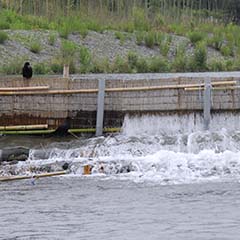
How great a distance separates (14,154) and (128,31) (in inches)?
1663

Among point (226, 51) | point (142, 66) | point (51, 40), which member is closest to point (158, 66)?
point (142, 66)

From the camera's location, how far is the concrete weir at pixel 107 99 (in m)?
22.2

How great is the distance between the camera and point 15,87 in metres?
22.8

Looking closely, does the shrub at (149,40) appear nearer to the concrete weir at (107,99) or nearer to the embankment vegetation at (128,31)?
the embankment vegetation at (128,31)

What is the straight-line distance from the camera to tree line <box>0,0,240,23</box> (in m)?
65.6

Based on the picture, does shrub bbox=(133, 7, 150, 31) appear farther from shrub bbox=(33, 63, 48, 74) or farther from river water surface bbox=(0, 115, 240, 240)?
river water surface bbox=(0, 115, 240, 240)

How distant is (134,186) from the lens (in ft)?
55.5

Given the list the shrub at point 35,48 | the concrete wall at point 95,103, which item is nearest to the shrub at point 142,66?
the shrub at point 35,48

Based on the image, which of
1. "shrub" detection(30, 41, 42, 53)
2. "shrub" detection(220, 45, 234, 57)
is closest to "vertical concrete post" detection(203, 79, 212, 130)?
"shrub" detection(30, 41, 42, 53)

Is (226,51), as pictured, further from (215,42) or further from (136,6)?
(136,6)

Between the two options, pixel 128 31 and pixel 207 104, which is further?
pixel 128 31

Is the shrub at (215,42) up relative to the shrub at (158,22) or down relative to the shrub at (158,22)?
down

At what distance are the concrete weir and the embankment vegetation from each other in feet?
75.6

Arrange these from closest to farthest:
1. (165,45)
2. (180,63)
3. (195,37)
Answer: (180,63)
(165,45)
(195,37)
